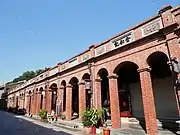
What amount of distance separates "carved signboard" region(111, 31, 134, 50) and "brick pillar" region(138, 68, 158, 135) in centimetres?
243

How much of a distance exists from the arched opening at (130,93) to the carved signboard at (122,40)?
105 inches

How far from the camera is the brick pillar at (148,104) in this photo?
33.7ft

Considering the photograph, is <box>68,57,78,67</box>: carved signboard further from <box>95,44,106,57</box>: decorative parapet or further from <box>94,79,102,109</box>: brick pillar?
<box>94,79,102,109</box>: brick pillar

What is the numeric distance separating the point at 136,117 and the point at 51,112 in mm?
10988

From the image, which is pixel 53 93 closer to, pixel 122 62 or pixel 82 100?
pixel 82 100

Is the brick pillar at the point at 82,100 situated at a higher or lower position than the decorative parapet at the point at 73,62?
lower

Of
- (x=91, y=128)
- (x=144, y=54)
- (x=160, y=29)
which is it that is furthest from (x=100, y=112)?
(x=160, y=29)

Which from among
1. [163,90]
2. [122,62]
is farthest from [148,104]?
[163,90]

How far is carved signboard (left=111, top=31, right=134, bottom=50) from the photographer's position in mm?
12456

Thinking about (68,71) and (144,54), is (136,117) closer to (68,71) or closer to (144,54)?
(144,54)

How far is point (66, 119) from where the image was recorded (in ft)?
59.5

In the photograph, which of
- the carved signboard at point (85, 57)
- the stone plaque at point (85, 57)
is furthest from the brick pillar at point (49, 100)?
the stone plaque at point (85, 57)

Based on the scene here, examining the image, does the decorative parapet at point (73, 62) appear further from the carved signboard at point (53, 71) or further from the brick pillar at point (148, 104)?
the brick pillar at point (148, 104)

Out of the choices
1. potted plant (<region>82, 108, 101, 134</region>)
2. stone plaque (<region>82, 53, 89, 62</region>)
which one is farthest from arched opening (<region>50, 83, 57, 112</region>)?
A: potted plant (<region>82, 108, 101, 134</region>)
